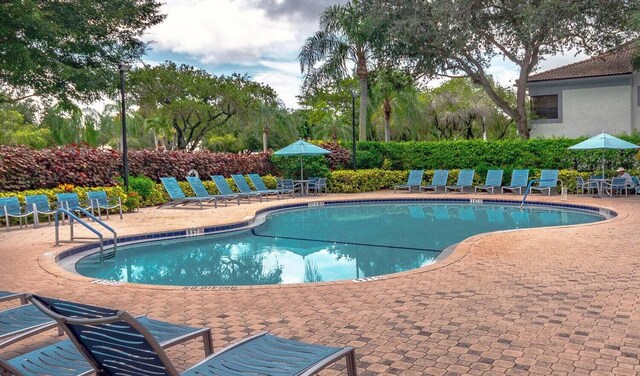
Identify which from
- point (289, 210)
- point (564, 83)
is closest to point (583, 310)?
point (289, 210)

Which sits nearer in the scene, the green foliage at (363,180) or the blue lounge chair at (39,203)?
the blue lounge chair at (39,203)

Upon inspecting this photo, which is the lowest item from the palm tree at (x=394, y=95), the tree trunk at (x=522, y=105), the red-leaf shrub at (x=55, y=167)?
the red-leaf shrub at (x=55, y=167)

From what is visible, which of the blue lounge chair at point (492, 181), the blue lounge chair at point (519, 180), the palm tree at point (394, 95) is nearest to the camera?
the blue lounge chair at point (519, 180)

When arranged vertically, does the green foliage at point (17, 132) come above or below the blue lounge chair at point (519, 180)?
above

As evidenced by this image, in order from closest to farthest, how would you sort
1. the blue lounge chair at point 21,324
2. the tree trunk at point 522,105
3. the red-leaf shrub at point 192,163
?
the blue lounge chair at point 21,324
the red-leaf shrub at point 192,163
the tree trunk at point 522,105

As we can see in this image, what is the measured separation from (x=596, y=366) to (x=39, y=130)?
59789mm

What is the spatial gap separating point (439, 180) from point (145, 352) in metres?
19.0

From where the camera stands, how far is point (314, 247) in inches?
420

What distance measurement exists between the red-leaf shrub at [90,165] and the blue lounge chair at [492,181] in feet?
29.6

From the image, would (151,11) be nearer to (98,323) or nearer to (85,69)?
(85,69)

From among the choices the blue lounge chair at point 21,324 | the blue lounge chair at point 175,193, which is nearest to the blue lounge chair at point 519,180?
the blue lounge chair at point 175,193

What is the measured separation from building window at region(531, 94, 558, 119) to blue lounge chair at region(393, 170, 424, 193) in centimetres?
982

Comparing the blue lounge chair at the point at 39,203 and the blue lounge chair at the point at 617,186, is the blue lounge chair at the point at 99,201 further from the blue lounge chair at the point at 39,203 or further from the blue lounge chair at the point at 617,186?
the blue lounge chair at the point at 617,186

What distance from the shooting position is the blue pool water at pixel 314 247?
27.3 feet
